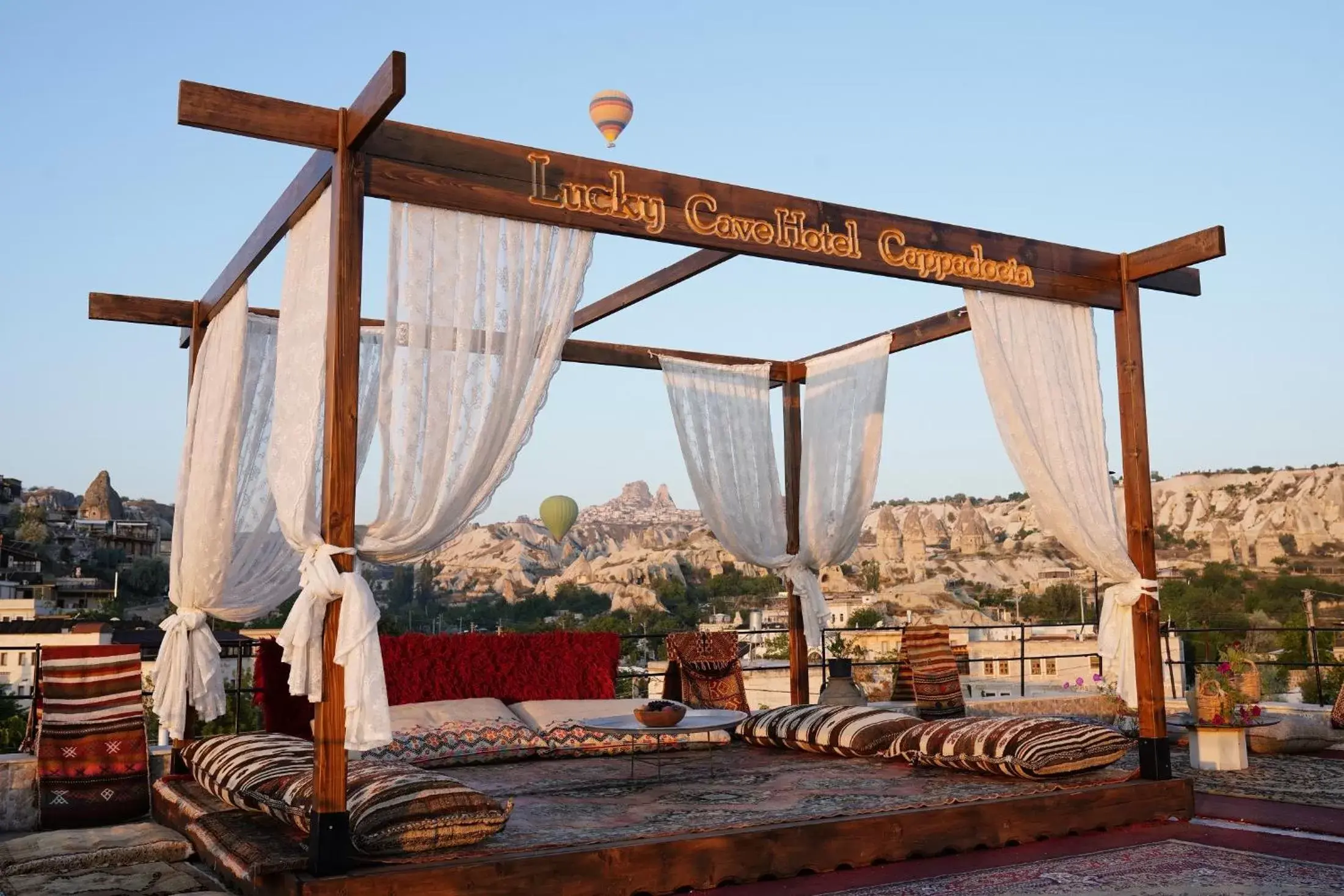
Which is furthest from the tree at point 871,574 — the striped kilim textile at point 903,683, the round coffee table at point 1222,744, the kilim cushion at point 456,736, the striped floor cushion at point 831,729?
the kilim cushion at point 456,736

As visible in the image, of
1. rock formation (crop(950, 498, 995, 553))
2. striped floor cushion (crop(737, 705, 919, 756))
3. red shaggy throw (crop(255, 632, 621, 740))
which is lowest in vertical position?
striped floor cushion (crop(737, 705, 919, 756))

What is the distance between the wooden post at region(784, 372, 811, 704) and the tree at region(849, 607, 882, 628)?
41.6 meters

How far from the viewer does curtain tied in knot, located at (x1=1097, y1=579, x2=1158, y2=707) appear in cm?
515

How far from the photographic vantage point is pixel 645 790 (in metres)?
4.93

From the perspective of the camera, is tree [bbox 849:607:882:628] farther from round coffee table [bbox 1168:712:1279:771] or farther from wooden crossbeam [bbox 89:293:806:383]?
round coffee table [bbox 1168:712:1279:771]

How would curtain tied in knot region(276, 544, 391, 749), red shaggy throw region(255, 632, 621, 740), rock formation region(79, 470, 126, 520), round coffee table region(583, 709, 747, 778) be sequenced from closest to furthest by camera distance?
curtain tied in knot region(276, 544, 391, 749)
round coffee table region(583, 709, 747, 778)
red shaggy throw region(255, 632, 621, 740)
rock formation region(79, 470, 126, 520)

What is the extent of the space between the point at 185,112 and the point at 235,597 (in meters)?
2.50

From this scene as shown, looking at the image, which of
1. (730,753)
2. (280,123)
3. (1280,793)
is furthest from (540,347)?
(1280,793)

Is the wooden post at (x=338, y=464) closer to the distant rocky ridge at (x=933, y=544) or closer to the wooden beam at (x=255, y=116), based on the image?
the wooden beam at (x=255, y=116)

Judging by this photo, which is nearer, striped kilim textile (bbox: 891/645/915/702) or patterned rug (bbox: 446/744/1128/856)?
patterned rug (bbox: 446/744/1128/856)

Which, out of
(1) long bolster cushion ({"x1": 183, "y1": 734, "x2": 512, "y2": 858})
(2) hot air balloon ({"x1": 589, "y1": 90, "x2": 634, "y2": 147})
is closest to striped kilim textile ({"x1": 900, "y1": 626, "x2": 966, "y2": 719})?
(2) hot air balloon ({"x1": 589, "y1": 90, "x2": 634, "y2": 147})

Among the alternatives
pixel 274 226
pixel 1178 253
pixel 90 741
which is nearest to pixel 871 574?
pixel 1178 253

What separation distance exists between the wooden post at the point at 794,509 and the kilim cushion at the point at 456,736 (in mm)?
1831

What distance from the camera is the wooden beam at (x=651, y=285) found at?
16.6 ft
